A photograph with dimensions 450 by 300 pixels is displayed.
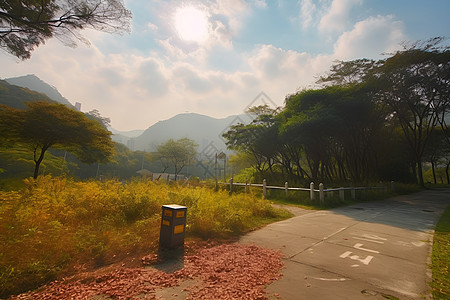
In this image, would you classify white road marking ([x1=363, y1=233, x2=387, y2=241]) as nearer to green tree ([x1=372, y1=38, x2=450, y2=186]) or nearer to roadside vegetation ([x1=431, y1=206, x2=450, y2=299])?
roadside vegetation ([x1=431, y1=206, x2=450, y2=299])

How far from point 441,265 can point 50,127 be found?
1660 centimetres

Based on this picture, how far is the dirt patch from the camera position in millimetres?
2674

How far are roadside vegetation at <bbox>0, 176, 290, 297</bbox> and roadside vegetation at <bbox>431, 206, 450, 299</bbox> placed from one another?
412 cm

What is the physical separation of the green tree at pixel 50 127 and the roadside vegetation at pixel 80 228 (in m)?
5.93

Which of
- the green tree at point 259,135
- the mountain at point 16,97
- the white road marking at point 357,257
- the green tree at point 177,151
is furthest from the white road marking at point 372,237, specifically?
the mountain at point 16,97

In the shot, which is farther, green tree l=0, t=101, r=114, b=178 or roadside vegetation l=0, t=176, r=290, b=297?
green tree l=0, t=101, r=114, b=178

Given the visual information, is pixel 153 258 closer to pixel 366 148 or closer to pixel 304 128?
Result: pixel 304 128

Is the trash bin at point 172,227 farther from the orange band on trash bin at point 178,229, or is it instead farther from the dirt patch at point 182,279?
the dirt patch at point 182,279

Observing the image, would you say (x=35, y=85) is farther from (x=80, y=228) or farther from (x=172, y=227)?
(x=172, y=227)

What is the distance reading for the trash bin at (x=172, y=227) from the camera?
14.3 ft

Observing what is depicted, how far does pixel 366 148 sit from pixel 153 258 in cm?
2552

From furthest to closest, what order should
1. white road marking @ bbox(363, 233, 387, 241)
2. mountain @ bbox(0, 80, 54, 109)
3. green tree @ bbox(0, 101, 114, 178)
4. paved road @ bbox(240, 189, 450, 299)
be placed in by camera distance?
mountain @ bbox(0, 80, 54, 109)
green tree @ bbox(0, 101, 114, 178)
white road marking @ bbox(363, 233, 387, 241)
paved road @ bbox(240, 189, 450, 299)

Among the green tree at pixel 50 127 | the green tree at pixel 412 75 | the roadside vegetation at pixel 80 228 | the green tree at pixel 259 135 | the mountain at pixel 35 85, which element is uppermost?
the mountain at pixel 35 85

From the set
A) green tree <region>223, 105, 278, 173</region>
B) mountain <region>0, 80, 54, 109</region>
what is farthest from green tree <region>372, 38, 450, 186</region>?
mountain <region>0, 80, 54, 109</region>
